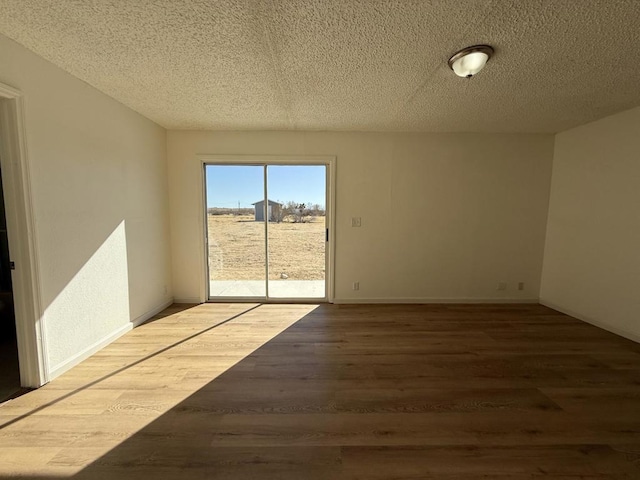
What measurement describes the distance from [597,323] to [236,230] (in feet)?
15.9

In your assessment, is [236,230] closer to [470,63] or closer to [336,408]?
[336,408]

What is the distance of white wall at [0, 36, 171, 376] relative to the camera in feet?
6.37

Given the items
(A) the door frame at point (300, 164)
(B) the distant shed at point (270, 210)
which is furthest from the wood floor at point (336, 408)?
(B) the distant shed at point (270, 210)

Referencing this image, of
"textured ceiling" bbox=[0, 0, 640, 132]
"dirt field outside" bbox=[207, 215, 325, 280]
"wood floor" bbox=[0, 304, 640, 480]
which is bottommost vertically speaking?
"wood floor" bbox=[0, 304, 640, 480]

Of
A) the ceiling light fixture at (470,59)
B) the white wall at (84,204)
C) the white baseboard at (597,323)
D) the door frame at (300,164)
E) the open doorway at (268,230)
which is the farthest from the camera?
the open doorway at (268,230)

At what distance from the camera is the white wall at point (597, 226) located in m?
2.81

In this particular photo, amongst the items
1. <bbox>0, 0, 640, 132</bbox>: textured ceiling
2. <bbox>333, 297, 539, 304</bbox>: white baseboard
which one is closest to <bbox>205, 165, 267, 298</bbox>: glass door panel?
<bbox>0, 0, 640, 132</bbox>: textured ceiling

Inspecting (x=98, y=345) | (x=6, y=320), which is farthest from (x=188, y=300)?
(x=6, y=320)

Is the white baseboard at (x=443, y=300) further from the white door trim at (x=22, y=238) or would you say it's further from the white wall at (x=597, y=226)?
the white door trim at (x=22, y=238)

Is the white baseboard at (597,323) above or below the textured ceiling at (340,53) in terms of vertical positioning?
below

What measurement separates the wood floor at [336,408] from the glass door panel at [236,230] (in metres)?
1.11

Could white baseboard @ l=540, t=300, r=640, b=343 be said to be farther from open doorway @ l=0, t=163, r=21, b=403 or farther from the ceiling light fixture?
open doorway @ l=0, t=163, r=21, b=403

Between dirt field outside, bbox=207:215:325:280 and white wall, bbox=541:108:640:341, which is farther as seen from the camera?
dirt field outside, bbox=207:215:325:280

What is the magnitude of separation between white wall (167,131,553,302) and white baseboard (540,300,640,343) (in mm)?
274
